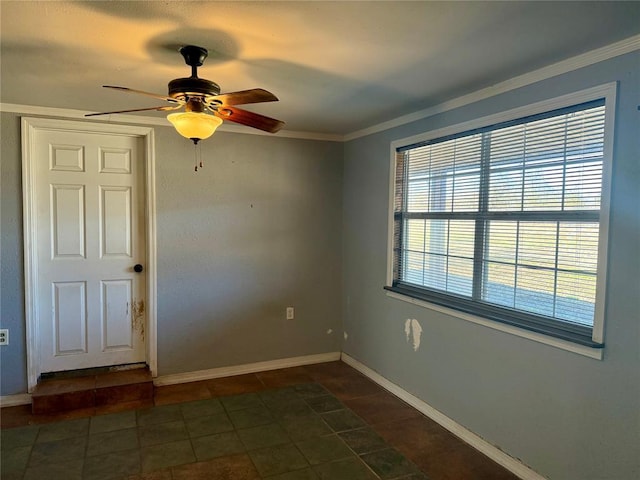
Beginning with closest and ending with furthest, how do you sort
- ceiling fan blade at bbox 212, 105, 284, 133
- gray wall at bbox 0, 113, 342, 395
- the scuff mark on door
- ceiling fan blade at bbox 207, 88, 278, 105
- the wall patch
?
ceiling fan blade at bbox 207, 88, 278, 105
ceiling fan blade at bbox 212, 105, 284, 133
the wall patch
gray wall at bbox 0, 113, 342, 395
the scuff mark on door

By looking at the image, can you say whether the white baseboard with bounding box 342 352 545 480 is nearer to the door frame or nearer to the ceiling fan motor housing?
the door frame

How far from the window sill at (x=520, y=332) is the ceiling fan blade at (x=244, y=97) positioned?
1763mm

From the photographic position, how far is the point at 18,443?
2631 mm

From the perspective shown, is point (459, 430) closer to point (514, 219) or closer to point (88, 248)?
point (514, 219)

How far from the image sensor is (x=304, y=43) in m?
1.91

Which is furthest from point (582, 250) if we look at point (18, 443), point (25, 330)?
point (25, 330)

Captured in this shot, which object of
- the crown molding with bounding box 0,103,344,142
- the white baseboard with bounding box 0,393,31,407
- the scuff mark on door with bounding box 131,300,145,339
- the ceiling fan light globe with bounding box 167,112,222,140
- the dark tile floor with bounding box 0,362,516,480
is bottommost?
the dark tile floor with bounding box 0,362,516,480

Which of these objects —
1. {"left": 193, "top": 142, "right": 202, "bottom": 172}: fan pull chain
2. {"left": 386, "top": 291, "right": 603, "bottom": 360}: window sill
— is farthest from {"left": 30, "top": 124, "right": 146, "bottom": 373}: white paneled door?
{"left": 386, "top": 291, "right": 603, "bottom": 360}: window sill

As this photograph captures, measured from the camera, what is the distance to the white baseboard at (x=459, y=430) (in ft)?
7.76

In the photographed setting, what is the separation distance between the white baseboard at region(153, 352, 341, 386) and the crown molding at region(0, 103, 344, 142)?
6.77 ft

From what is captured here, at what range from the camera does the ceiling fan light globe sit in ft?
6.37

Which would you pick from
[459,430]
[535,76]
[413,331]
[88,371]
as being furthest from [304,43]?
[88,371]

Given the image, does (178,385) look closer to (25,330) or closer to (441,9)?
(25,330)

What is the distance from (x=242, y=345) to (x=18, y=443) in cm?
170
